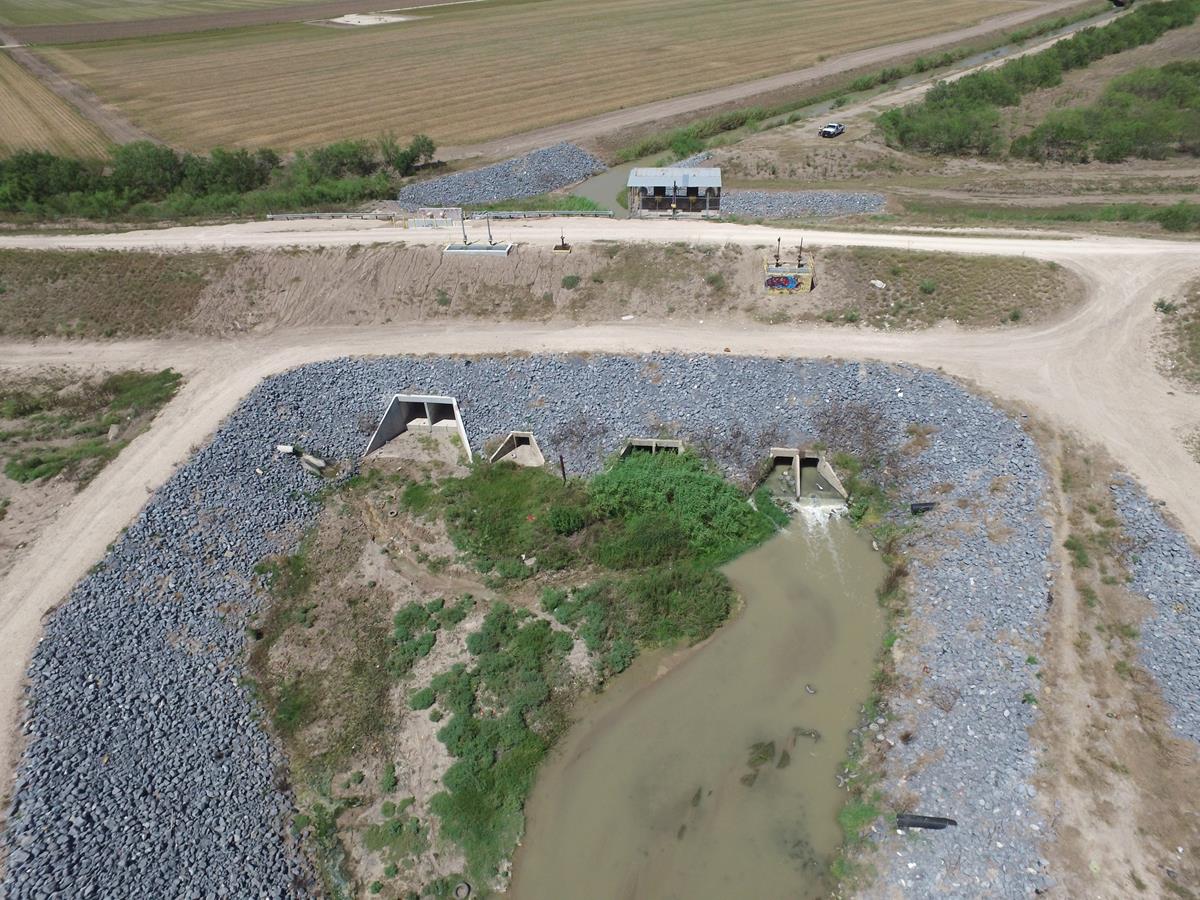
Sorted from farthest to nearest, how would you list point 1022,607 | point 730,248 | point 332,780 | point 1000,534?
point 730,248
point 1000,534
point 1022,607
point 332,780

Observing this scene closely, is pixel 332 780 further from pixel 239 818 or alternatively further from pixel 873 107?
pixel 873 107

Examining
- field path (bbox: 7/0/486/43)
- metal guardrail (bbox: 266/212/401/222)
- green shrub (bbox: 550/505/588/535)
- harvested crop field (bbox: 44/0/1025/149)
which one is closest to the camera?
green shrub (bbox: 550/505/588/535)

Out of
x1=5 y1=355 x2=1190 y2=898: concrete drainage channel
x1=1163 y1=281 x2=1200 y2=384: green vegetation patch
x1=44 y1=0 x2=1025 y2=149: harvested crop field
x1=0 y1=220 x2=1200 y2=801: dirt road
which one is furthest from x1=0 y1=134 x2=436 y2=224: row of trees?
x1=1163 y1=281 x2=1200 y2=384: green vegetation patch

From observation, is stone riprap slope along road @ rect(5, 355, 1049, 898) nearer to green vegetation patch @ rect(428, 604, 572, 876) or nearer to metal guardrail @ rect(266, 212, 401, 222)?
green vegetation patch @ rect(428, 604, 572, 876)

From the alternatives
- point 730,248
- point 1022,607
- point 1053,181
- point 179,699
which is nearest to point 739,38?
point 1053,181

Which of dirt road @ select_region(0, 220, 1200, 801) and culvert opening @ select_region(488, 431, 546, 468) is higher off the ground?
dirt road @ select_region(0, 220, 1200, 801)

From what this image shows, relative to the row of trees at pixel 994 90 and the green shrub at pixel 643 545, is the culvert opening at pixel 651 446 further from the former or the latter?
the row of trees at pixel 994 90
